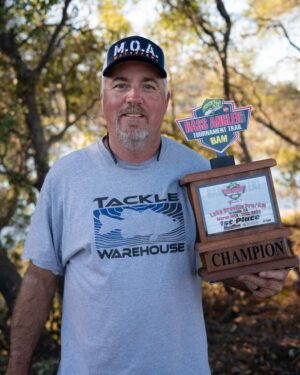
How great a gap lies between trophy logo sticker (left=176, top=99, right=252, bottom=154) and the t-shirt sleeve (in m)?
0.74

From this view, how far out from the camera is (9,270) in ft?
14.4

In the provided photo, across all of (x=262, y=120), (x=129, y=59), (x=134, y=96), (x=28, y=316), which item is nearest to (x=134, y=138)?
(x=134, y=96)

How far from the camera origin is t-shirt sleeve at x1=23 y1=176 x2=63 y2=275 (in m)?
2.30

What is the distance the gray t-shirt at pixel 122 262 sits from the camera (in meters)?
2.14

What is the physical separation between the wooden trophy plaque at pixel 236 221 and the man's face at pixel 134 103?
0.30 metres

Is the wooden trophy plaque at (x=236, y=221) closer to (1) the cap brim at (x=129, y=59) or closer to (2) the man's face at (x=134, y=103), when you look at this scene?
(2) the man's face at (x=134, y=103)

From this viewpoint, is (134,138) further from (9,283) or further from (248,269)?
(9,283)

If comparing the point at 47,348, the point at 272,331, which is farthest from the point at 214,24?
the point at 47,348

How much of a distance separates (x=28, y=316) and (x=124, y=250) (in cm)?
59

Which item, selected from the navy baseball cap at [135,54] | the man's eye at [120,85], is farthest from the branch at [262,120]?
the man's eye at [120,85]

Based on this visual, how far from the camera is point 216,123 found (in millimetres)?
2514

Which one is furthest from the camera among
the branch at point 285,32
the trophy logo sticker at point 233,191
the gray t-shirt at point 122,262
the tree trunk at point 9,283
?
the branch at point 285,32

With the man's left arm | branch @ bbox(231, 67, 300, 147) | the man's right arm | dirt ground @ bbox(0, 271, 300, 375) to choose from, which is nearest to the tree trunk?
dirt ground @ bbox(0, 271, 300, 375)

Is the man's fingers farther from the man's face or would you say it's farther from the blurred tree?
the blurred tree
